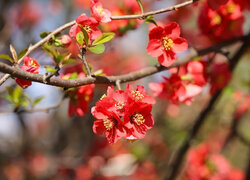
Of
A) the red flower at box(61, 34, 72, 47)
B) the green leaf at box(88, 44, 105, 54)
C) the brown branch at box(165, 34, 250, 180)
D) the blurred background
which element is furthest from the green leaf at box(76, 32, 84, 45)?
the blurred background

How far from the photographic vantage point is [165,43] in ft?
3.36

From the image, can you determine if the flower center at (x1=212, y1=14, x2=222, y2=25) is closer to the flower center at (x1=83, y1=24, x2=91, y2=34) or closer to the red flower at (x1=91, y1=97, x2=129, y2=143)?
the flower center at (x1=83, y1=24, x2=91, y2=34)

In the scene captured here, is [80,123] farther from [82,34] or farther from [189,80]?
[82,34]

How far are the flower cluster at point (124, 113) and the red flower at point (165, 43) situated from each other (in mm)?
227

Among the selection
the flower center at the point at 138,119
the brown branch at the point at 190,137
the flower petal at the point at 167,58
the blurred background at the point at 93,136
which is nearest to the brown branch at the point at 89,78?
the flower petal at the point at 167,58

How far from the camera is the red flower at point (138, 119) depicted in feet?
2.72

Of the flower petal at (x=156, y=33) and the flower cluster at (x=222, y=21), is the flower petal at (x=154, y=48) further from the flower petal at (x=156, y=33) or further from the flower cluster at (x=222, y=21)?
the flower cluster at (x=222, y=21)

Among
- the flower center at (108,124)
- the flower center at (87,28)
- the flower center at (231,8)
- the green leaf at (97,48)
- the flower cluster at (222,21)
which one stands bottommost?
the flower cluster at (222,21)

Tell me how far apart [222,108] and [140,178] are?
126cm

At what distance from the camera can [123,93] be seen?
822 millimetres

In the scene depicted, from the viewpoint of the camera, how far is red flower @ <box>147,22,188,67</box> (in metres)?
1.02

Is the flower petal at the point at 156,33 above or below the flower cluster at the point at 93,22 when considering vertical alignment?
below

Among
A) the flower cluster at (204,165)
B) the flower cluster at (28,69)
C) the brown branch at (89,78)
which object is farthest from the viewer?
the flower cluster at (204,165)

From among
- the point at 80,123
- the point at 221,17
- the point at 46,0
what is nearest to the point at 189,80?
the point at 221,17
